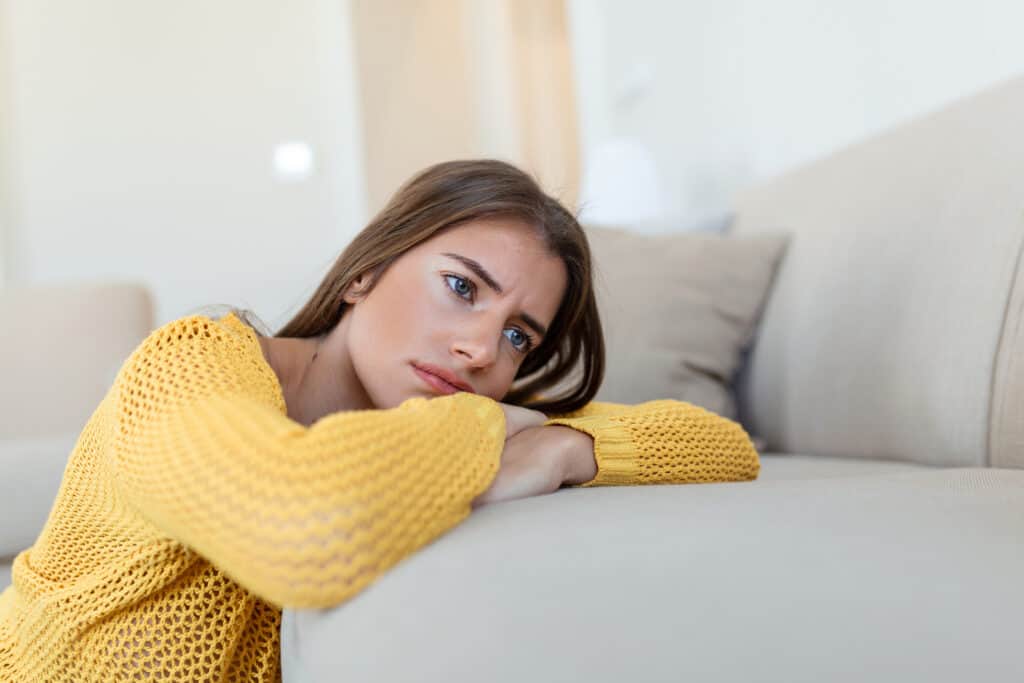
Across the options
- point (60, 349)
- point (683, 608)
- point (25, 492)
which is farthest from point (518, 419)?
point (60, 349)

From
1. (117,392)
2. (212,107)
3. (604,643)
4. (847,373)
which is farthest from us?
(212,107)

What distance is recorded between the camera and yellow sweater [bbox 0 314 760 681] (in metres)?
0.58

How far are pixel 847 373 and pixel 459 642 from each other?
3.36 ft

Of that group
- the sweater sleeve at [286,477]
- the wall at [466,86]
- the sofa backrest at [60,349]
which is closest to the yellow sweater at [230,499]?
the sweater sleeve at [286,477]

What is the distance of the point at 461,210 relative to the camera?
44.1 inches

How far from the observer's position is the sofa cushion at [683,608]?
53 cm

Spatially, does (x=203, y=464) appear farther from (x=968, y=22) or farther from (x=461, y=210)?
(x=968, y=22)

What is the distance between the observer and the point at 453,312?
1057mm

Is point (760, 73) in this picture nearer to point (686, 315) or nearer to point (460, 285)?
point (686, 315)

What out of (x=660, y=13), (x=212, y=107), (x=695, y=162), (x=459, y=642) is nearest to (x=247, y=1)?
(x=212, y=107)

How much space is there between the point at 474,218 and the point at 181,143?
3.60m

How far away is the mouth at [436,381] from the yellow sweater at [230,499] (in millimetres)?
177

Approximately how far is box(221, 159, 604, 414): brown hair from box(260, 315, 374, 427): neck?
0.16 feet

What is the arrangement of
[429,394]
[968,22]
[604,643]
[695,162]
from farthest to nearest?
1. [695,162]
2. [968,22]
3. [429,394]
4. [604,643]
